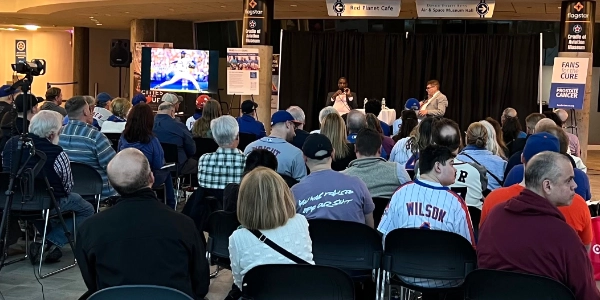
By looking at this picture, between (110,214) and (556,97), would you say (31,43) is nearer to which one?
(556,97)

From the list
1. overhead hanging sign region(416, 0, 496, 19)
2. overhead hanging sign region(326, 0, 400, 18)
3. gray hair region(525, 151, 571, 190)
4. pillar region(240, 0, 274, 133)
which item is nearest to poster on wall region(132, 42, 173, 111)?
pillar region(240, 0, 274, 133)

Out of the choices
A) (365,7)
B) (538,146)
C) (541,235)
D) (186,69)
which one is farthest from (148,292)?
(186,69)

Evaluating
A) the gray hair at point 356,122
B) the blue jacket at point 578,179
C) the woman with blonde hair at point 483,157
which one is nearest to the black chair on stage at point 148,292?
the blue jacket at point 578,179

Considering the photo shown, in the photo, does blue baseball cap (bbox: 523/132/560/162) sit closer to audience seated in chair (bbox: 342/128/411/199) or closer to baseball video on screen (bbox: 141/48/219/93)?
audience seated in chair (bbox: 342/128/411/199)

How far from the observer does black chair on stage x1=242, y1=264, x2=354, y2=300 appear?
3.35 m

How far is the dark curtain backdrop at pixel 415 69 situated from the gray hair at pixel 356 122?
30.3 ft

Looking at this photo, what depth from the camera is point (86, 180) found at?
6.65 meters

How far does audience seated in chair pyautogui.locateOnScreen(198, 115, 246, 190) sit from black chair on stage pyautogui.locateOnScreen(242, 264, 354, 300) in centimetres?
265

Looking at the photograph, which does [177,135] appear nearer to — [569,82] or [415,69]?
[569,82]

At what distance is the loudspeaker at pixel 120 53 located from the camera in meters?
18.2

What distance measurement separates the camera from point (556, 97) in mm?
13711

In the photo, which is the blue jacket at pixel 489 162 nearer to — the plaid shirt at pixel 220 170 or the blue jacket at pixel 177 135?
the plaid shirt at pixel 220 170

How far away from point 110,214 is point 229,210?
1.75 m

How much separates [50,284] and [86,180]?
109 cm
